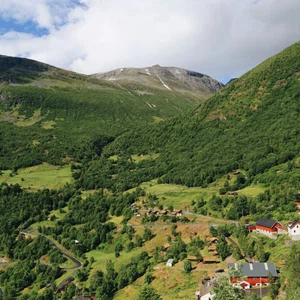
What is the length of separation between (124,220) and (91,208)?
25.3 m

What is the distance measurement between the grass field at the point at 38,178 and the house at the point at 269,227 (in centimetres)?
11149

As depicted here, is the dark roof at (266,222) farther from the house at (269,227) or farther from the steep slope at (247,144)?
the steep slope at (247,144)

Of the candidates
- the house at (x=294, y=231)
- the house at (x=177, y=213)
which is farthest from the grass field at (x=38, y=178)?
the house at (x=294, y=231)

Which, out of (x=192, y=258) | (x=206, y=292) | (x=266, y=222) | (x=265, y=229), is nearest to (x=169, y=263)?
(x=192, y=258)

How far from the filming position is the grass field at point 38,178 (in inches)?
6905

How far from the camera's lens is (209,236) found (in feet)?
299

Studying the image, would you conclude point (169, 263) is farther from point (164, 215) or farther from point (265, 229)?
point (164, 215)

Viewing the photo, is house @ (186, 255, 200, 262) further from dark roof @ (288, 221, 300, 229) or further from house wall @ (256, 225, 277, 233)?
dark roof @ (288, 221, 300, 229)

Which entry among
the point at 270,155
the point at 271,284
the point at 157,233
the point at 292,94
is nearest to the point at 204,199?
the point at 157,233

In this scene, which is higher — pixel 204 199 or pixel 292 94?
pixel 292 94

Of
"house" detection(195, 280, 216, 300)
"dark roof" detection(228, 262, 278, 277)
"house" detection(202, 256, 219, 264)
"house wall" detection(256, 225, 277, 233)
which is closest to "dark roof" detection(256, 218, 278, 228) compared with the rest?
"house wall" detection(256, 225, 277, 233)

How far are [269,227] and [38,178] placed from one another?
13244cm

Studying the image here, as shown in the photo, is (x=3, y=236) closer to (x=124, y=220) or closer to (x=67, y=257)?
(x=67, y=257)

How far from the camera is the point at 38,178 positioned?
186 meters
